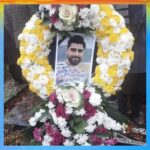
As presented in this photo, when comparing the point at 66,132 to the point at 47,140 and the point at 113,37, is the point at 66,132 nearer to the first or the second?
the point at 47,140

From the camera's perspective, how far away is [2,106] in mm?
2324

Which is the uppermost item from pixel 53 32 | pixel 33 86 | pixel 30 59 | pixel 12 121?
pixel 53 32

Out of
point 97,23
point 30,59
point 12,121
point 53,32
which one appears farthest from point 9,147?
point 97,23

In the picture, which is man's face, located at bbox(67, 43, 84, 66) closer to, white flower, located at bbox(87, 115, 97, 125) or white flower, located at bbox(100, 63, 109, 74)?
white flower, located at bbox(100, 63, 109, 74)

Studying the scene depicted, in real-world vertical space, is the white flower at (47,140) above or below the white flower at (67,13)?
below

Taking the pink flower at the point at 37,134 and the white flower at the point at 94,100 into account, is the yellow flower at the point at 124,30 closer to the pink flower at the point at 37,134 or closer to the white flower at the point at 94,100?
the white flower at the point at 94,100

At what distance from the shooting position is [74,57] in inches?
93.0

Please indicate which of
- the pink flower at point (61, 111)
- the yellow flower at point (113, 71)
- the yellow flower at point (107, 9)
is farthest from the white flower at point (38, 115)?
the yellow flower at point (107, 9)

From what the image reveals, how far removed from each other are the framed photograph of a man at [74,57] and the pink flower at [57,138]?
0.95ft

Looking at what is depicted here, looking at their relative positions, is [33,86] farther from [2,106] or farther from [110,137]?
[110,137]

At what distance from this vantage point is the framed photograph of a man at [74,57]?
236 cm

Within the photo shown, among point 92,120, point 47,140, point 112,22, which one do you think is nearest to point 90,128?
point 92,120

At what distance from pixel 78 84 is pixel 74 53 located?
0.19 metres

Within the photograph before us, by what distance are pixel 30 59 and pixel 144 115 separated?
2.38 ft
